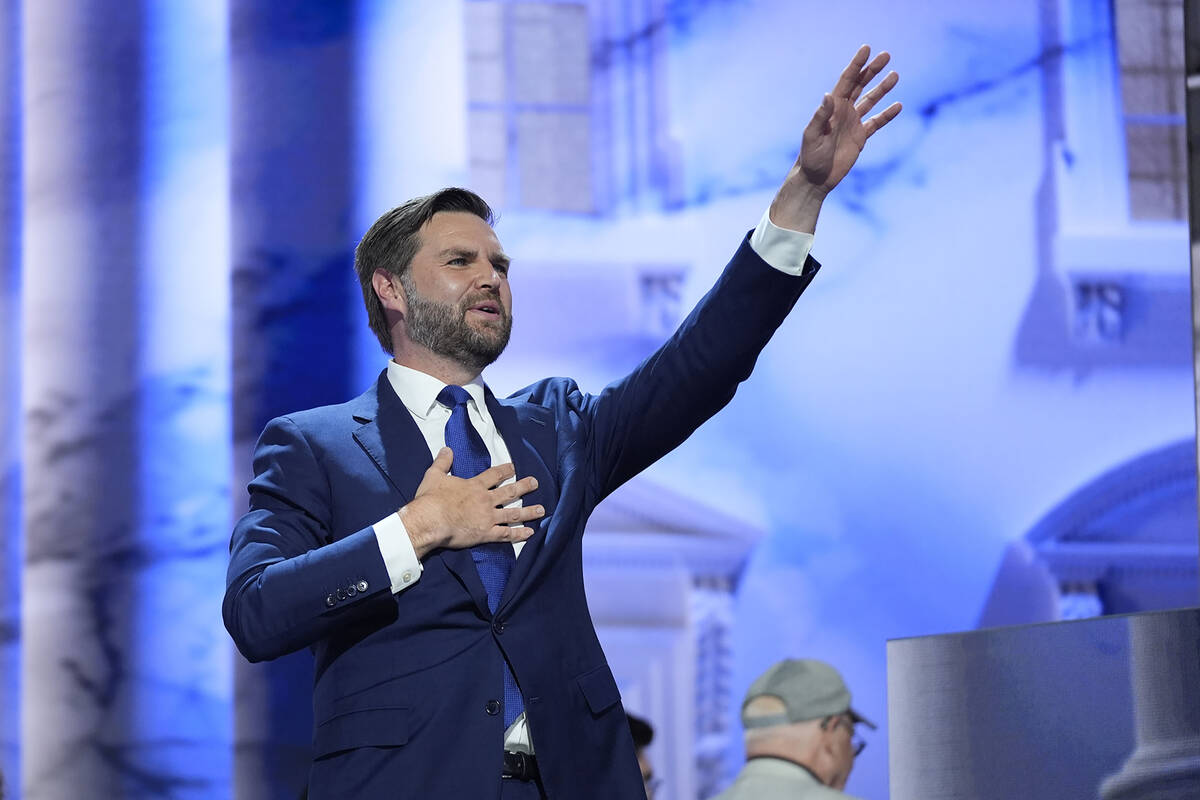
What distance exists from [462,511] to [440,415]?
0.25 metres

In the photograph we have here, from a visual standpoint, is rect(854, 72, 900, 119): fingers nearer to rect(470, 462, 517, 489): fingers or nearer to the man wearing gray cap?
rect(470, 462, 517, 489): fingers

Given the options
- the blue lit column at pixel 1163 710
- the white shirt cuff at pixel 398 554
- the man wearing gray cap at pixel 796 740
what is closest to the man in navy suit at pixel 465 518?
the white shirt cuff at pixel 398 554

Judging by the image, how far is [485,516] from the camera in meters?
1.58

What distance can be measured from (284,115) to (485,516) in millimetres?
3194

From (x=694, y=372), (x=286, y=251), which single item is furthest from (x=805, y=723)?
(x=286, y=251)

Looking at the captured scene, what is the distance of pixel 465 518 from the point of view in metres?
1.57

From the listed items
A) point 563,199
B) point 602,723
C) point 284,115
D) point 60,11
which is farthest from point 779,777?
point 60,11

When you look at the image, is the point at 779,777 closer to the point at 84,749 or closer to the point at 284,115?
the point at 84,749

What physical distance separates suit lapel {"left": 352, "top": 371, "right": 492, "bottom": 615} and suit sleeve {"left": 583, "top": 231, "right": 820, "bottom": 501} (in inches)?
9.3

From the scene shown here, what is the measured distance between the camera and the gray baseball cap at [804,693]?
2.91 metres

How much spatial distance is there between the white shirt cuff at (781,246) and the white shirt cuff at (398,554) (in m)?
0.54

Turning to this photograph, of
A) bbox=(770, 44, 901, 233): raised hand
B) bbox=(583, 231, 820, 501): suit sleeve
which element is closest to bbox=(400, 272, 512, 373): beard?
bbox=(583, 231, 820, 501): suit sleeve

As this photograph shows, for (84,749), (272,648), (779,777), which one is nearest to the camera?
(272,648)

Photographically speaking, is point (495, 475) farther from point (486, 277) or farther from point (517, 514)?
point (486, 277)
